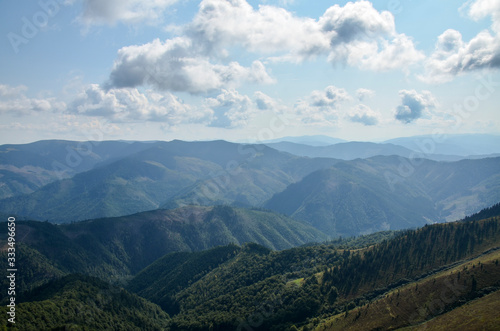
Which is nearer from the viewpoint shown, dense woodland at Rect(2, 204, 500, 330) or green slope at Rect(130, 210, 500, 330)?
dense woodland at Rect(2, 204, 500, 330)

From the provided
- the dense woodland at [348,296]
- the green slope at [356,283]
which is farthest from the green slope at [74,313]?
the green slope at [356,283]

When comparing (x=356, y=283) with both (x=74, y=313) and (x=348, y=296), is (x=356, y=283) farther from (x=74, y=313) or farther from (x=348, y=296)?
(x=74, y=313)

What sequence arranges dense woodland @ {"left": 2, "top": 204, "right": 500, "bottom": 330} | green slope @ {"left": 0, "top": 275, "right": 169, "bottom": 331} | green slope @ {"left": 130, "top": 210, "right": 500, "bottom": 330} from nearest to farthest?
dense woodland @ {"left": 2, "top": 204, "right": 500, "bottom": 330}, green slope @ {"left": 0, "top": 275, "right": 169, "bottom": 331}, green slope @ {"left": 130, "top": 210, "right": 500, "bottom": 330}

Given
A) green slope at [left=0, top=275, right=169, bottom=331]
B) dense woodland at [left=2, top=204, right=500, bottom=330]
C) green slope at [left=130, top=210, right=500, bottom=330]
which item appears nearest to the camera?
dense woodland at [left=2, top=204, right=500, bottom=330]

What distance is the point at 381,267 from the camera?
602ft

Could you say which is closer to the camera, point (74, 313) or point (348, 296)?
point (74, 313)

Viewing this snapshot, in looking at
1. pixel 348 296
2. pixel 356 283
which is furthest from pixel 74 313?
pixel 356 283

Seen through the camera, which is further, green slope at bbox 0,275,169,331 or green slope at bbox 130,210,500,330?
green slope at bbox 130,210,500,330

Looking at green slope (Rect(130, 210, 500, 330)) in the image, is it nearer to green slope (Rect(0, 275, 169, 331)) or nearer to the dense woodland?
the dense woodland

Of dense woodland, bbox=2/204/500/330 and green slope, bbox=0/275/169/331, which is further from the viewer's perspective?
green slope, bbox=0/275/169/331

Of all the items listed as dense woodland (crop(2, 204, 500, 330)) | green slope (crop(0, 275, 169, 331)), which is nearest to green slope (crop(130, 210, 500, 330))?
dense woodland (crop(2, 204, 500, 330))

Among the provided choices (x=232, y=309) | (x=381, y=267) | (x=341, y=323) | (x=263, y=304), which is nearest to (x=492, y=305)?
(x=341, y=323)

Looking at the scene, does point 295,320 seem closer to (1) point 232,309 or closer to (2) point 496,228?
(1) point 232,309

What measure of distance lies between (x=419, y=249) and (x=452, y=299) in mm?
65357
